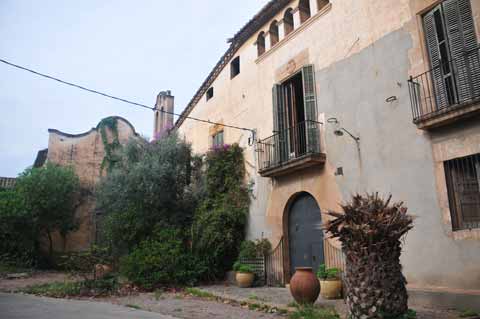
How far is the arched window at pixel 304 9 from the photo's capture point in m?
12.5

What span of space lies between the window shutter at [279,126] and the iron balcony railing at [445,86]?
4476mm

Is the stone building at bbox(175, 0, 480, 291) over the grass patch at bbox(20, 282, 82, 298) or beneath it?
over

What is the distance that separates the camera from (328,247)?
400 inches

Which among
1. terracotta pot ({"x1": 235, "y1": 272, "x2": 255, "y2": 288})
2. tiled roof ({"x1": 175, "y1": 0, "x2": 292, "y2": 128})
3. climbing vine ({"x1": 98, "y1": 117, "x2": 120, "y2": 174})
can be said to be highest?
tiled roof ({"x1": 175, "y1": 0, "x2": 292, "y2": 128})

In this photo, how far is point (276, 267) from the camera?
39.0 feet

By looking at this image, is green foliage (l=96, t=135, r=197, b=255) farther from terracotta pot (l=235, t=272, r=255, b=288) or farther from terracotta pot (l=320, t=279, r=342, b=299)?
terracotta pot (l=320, t=279, r=342, b=299)

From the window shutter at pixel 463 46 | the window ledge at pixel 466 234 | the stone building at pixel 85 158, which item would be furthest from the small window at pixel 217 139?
the window ledge at pixel 466 234

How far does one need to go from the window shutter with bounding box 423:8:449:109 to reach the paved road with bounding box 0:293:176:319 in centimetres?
690

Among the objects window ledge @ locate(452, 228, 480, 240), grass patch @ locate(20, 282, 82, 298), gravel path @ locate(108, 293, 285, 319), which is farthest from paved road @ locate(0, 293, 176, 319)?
window ledge @ locate(452, 228, 480, 240)

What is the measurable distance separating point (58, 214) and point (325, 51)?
1500 centimetres

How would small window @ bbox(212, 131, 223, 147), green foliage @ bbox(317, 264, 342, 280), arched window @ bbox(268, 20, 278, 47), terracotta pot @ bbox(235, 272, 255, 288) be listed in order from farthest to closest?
small window @ bbox(212, 131, 223, 147)
arched window @ bbox(268, 20, 278, 47)
terracotta pot @ bbox(235, 272, 255, 288)
green foliage @ bbox(317, 264, 342, 280)

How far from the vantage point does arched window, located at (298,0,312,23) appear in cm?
1250

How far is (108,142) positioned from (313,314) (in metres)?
19.3

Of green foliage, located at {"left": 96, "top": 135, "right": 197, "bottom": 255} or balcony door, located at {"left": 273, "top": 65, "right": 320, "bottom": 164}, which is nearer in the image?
balcony door, located at {"left": 273, "top": 65, "right": 320, "bottom": 164}
